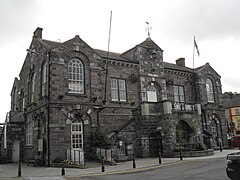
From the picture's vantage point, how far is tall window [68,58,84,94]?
20531 mm

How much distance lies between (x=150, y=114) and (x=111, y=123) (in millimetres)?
3471

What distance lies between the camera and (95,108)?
2080 cm

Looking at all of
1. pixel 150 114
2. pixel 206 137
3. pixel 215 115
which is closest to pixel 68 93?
pixel 150 114

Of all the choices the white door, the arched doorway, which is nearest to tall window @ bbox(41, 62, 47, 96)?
the white door

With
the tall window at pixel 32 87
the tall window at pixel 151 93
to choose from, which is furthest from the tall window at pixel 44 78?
the tall window at pixel 151 93

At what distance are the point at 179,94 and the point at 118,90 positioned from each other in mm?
8193

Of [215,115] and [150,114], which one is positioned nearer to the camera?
[150,114]

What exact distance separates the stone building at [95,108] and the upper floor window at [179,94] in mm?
823

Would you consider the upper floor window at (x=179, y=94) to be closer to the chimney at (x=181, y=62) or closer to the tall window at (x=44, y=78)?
the chimney at (x=181, y=62)

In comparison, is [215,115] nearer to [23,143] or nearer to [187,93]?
[187,93]

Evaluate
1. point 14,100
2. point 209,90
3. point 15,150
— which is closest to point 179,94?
Result: point 209,90

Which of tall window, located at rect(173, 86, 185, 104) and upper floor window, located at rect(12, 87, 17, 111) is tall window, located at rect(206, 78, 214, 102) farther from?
upper floor window, located at rect(12, 87, 17, 111)

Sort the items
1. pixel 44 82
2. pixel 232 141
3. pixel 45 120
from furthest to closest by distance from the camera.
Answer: pixel 232 141 < pixel 44 82 < pixel 45 120

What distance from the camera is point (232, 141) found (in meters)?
28.8
